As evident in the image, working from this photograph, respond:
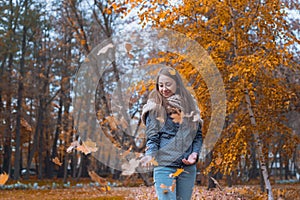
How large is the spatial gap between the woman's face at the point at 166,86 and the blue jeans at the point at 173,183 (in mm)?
554

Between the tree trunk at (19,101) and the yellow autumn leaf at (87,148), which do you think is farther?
the tree trunk at (19,101)

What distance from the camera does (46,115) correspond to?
2323 cm

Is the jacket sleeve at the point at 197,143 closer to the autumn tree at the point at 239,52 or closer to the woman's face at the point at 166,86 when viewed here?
the woman's face at the point at 166,86

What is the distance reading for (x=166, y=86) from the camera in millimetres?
2982

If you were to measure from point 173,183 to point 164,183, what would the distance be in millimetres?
69

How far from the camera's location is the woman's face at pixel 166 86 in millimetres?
2986

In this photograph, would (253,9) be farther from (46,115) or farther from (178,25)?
(46,115)

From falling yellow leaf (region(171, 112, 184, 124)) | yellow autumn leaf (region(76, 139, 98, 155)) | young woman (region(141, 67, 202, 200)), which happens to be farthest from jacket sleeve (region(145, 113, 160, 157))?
yellow autumn leaf (region(76, 139, 98, 155))

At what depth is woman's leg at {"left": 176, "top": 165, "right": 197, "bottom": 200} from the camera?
111 inches

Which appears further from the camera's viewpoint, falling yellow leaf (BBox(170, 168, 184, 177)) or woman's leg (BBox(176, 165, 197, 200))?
woman's leg (BBox(176, 165, 197, 200))

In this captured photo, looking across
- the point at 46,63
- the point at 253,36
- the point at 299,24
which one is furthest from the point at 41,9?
the point at 253,36

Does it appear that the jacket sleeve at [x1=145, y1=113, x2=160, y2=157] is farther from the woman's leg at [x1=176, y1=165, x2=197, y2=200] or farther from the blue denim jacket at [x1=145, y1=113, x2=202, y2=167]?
the woman's leg at [x1=176, y1=165, x2=197, y2=200]

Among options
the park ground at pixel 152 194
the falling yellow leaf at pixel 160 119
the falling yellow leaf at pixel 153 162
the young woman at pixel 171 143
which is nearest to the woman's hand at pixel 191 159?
the young woman at pixel 171 143

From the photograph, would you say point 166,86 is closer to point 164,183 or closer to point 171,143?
point 171,143
